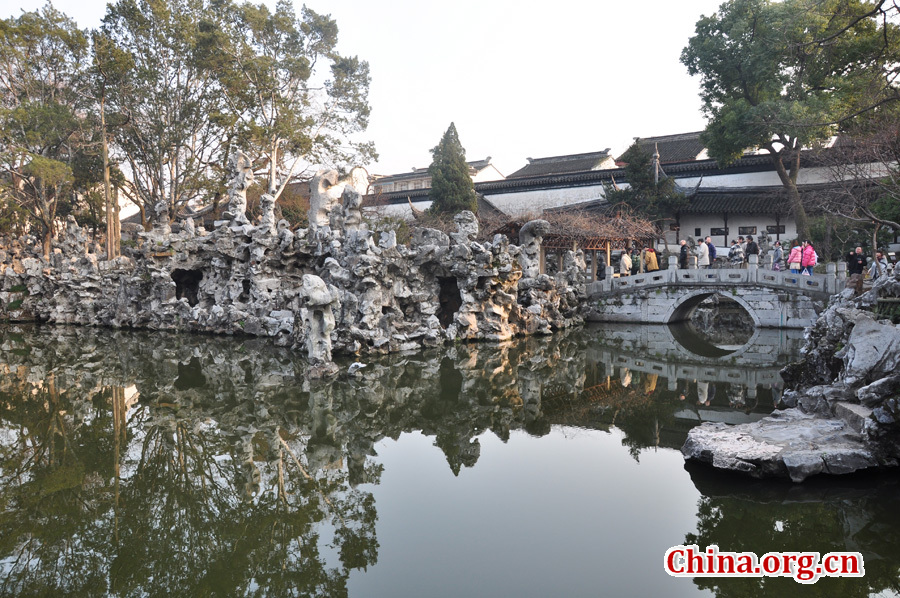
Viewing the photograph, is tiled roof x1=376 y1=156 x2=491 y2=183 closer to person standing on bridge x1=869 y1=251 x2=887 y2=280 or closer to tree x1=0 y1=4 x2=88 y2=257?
tree x1=0 y1=4 x2=88 y2=257

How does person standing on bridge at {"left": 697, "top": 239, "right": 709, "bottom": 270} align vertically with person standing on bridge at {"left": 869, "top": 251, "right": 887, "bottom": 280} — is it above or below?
above

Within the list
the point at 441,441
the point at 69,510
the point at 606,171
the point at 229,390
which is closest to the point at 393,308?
the point at 229,390

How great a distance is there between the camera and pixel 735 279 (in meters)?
15.8

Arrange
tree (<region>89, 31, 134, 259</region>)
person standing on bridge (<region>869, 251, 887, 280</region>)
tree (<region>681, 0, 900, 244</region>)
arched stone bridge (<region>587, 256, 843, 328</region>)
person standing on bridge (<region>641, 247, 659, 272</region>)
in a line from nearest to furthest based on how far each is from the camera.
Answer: person standing on bridge (<region>869, 251, 887, 280</region>) < arched stone bridge (<region>587, 256, 843, 328</region>) < tree (<region>681, 0, 900, 244</region>) < person standing on bridge (<region>641, 247, 659, 272</region>) < tree (<region>89, 31, 134, 259</region>)

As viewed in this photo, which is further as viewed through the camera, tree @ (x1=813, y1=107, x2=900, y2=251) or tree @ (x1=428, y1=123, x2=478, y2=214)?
tree @ (x1=428, y1=123, x2=478, y2=214)

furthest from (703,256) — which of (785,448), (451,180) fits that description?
(785,448)

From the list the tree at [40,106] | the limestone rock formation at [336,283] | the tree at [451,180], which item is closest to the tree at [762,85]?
the limestone rock formation at [336,283]

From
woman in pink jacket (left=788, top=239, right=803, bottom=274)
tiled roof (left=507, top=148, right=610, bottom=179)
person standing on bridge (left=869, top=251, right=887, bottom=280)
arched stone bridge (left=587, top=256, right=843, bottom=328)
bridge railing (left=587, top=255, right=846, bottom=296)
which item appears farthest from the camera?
tiled roof (left=507, top=148, right=610, bottom=179)

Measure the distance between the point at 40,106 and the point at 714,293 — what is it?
20.9m

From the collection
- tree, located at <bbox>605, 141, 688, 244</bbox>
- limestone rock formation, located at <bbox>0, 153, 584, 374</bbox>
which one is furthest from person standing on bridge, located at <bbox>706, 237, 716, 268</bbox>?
limestone rock formation, located at <bbox>0, 153, 584, 374</bbox>

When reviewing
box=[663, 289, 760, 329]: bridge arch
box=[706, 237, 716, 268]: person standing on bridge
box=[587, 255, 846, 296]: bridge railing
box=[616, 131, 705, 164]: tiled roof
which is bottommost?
box=[663, 289, 760, 329]: bridge arch

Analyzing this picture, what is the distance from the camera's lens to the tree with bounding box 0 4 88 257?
18.1 metres

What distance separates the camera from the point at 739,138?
1877 centimetres

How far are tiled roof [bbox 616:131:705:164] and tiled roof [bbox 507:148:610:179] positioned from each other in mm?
2370
